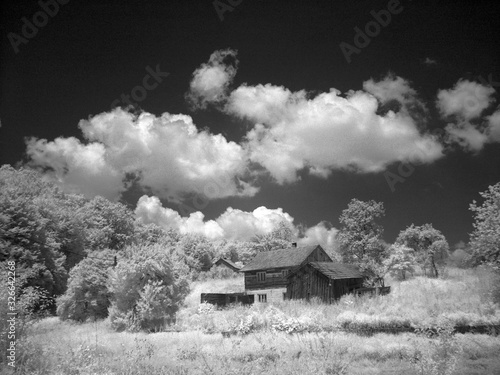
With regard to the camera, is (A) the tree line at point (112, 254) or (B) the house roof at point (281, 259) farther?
(B) the house roof at point (281, 259)

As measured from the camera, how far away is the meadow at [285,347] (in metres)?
11.2

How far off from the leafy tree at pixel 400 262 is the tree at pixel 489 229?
83.5 ft

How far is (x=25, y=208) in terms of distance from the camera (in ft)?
111

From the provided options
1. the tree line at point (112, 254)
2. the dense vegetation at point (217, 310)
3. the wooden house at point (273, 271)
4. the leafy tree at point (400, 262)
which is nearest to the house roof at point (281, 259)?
the wooden house at point (273, 271)

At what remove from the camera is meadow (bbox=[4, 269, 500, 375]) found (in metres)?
11.2

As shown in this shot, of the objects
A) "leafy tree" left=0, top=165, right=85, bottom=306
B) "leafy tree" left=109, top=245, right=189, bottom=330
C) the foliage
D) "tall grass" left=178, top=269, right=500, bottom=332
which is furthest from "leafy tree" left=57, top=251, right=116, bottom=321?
the foliage

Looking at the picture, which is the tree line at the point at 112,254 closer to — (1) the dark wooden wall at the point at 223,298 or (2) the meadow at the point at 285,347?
(2) the meadow at the point at 285,347

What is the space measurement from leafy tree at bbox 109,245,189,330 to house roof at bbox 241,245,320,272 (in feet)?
69.2

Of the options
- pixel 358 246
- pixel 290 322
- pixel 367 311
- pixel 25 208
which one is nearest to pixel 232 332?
pixel 290 322

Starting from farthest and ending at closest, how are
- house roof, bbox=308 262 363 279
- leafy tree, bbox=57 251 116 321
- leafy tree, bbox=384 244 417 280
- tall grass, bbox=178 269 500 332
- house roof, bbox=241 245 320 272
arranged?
leafy tree, bbox=384 244 417 280, house roof, bbox=241 245 320 272, house roof, bbox=308 262 363 279, leafy tree, bbox=57 251 116 321, tall grass, bbox=178 269 500 332

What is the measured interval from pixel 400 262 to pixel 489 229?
91.7 ft

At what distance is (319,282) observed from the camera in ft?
128

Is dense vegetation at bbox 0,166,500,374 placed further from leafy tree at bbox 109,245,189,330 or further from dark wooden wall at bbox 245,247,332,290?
dark wooden wall at bbox 245,247,332,290

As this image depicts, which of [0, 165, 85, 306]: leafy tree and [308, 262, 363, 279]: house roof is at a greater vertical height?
[0, 165, 85, 306]: leafy tree
